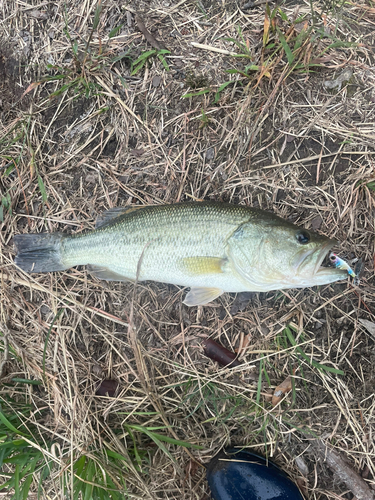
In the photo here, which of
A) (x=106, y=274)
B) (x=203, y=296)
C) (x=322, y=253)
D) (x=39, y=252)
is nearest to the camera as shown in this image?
(x=322, y=253)

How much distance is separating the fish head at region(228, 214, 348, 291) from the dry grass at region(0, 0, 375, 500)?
1.87 ft

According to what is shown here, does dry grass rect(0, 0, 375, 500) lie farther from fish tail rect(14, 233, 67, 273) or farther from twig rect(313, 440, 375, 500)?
fish tail rect(14, 233, 67, 273)

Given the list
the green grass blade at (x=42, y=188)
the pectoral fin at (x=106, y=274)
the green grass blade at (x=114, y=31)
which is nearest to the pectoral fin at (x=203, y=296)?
the pectoral fin at (x=106, y=274)

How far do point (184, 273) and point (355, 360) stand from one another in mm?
2105

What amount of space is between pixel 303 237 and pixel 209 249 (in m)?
0.86

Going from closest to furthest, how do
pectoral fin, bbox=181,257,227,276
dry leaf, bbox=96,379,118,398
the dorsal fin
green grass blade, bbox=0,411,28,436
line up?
pectoral fin, bbox=181,257,227,276, green grass blade, bbox=0,411,28,436, the dorsal fin, dry leaf, bbox=96,379,118,398

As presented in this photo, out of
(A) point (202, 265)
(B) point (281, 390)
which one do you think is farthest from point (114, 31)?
(B) point (281, 390)

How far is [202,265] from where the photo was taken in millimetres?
3033

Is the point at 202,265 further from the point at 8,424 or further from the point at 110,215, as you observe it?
the point at 8,424

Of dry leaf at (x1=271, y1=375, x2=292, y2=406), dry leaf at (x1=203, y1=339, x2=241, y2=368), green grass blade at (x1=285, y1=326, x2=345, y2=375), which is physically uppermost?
green grass blade at (x1=285, y1=326, x2=345, y2=375)

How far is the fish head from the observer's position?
2.83 metres

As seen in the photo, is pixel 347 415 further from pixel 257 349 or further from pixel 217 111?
pixel 217 111

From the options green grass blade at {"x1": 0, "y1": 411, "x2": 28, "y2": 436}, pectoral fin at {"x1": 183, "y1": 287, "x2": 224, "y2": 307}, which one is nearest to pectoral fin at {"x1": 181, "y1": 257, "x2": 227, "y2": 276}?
pectoral fin at {"x1": 183, "y1": 287, "x2": 224, "y2": 307}

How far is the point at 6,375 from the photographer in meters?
3.68
